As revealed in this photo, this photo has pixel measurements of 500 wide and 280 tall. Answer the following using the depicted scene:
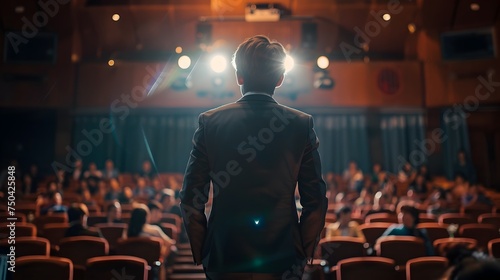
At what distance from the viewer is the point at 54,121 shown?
14023mm

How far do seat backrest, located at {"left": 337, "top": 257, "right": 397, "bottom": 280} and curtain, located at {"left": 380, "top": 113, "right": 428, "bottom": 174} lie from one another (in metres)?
9.95

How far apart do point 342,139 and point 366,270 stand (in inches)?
407

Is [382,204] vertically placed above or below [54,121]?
below

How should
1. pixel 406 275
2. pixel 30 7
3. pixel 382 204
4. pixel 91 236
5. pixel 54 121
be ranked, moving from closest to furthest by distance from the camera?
pixel 406 275
pixel 91 236
pixel 382 204
pixel 30 7
pixel 54 121

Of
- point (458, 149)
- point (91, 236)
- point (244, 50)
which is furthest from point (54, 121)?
point (244, 50)

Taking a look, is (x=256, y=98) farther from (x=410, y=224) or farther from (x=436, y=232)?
(x=436, y=232)

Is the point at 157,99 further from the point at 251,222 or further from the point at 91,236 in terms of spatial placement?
the point at 251,222

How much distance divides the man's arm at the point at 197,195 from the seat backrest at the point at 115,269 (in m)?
2.48

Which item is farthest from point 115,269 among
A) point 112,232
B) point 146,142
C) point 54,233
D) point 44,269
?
point 146,142

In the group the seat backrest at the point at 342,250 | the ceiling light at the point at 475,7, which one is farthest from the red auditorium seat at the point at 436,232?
the ceiling light at the point at 475,7

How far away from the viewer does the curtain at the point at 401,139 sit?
1334cm

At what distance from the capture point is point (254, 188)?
156 centimetres

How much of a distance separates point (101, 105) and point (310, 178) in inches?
469

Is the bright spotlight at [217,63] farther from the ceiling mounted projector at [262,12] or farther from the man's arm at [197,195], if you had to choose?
the man's arm at [197,195]
